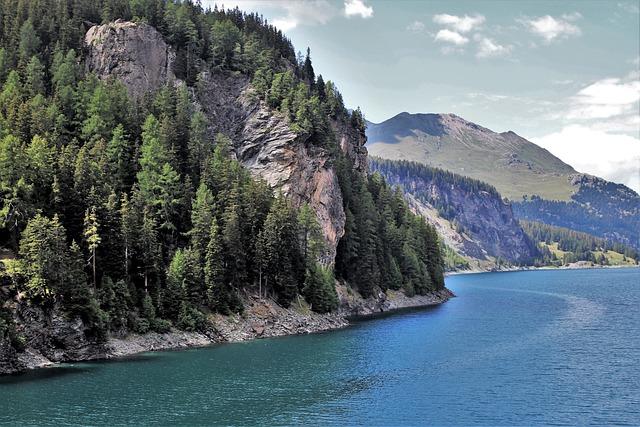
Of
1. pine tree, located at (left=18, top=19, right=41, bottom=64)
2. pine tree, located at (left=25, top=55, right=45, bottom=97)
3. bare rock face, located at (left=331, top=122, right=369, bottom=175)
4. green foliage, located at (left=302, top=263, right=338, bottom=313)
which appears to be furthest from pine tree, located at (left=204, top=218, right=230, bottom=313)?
bare rock face, located at (left=331, top=122, right=369, bottom=175)

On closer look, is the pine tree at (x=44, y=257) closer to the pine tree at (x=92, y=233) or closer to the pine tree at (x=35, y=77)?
the pine tree at (x=92, y=233)

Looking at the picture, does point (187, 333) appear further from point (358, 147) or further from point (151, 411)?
point (358, 147)

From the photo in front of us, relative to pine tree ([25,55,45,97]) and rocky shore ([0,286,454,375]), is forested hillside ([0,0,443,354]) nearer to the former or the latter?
pine tree ([25,55,45,97])

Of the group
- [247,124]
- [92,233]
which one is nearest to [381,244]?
[247,124]

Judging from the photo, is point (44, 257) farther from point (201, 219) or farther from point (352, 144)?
point (352, 144)

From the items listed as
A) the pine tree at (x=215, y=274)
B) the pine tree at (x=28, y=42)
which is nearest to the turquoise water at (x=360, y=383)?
the pine tree at (x=215, y=274)

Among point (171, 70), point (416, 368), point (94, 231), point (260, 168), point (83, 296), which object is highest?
point (171, 70)

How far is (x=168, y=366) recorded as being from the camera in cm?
7300

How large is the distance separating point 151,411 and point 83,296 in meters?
28.5

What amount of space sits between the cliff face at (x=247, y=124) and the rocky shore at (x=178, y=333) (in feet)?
64.4

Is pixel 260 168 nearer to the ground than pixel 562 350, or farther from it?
farther from it

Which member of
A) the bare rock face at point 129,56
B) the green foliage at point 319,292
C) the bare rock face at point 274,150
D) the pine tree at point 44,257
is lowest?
the green foliage at point 319,292

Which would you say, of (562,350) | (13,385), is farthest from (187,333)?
(562,350)

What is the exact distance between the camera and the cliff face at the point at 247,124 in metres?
138
